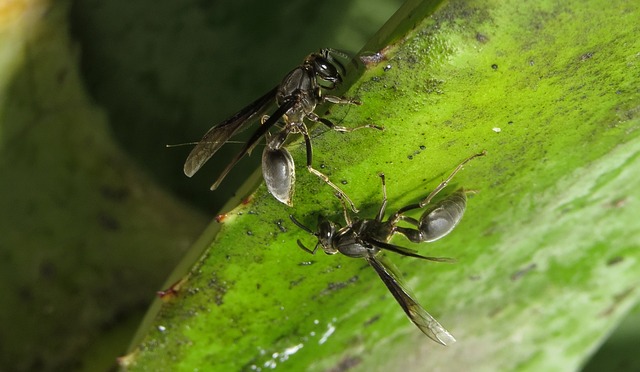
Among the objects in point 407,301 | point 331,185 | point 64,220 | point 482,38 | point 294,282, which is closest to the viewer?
point 482,38

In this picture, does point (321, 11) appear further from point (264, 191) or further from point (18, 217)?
point (18, 217)

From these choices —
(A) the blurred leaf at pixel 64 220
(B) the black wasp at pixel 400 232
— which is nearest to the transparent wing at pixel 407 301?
(B) the black wasp at pixel 400 232

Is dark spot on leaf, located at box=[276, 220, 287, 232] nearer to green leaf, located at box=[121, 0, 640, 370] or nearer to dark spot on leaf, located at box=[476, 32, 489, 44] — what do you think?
green leaf, located at box=[121, 0, 640, 370]

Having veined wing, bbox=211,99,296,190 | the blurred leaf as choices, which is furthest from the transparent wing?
the blurred leaf

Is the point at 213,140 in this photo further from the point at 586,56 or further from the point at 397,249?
the point at 586,56

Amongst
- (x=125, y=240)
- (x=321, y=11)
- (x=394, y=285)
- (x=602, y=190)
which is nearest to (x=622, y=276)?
(x=602, y=190)

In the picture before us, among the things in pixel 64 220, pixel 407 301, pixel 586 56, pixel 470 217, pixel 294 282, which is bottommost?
pixel 64 220

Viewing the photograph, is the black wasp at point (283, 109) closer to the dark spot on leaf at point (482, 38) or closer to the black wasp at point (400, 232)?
the black wasp at point (400, 232)

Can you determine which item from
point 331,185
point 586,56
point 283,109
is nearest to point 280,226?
point 331,185
